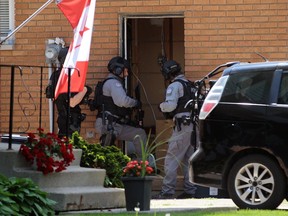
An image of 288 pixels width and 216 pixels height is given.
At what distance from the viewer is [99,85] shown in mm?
17594

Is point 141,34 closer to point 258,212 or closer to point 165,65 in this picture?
point 165,65

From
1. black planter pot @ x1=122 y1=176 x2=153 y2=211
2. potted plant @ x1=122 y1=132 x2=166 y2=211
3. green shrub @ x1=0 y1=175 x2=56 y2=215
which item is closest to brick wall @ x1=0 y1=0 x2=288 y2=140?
potted plant @ x1=122 y1=132 x2=166 y2=211

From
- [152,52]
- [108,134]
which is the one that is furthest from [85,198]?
[152,52]

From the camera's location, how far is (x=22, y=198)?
11.0 m

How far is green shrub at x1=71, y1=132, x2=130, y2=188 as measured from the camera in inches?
540

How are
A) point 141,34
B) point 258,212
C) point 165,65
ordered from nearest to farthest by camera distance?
point 258,212, point 165,65, point 141,34

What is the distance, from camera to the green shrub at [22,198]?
1073 centimetres

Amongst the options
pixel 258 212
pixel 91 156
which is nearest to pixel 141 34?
pixel 91 156

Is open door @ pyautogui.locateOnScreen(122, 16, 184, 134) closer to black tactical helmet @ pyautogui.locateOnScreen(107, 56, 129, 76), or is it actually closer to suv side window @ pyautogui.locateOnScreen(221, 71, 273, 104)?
black tactical helmet @ pyautogui.locateOnScreen(107, 56, 129, 76)

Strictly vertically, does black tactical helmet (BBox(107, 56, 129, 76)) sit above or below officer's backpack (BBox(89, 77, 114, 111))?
above

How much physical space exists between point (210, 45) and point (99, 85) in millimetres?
1835

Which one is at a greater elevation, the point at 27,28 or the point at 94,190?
the point at 27,28

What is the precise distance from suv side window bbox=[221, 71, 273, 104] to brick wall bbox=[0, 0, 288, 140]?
12.4 ft

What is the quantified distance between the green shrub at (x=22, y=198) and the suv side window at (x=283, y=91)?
11.3ft
